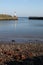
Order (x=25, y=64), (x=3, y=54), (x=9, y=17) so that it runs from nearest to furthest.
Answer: (x=25, y=64) < (x=3, y=54) < (x=9, y=17)

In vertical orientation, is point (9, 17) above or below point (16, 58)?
below

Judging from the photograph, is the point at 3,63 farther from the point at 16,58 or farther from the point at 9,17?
the point at 9,17

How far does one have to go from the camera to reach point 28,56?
11.0m

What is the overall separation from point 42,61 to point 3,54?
2.60 metres

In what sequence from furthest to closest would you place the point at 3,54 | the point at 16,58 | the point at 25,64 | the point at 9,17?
1. the point at 9,17
2. the point at 3,54
3. the point at 16,58
4. the point at 25,64

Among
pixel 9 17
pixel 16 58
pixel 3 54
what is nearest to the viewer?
pixel 16 58

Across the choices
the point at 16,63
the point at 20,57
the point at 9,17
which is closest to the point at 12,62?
the point at 16,63

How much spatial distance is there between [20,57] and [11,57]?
53cm

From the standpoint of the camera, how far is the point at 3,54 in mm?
11492

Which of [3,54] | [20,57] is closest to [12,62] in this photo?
[20,57]

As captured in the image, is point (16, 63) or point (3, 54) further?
point (3, 54)

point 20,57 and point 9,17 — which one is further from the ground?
point 20,57

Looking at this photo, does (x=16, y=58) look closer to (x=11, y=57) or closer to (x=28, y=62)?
(x=11, y=57)

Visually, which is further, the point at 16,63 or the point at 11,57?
the point at 11,57
